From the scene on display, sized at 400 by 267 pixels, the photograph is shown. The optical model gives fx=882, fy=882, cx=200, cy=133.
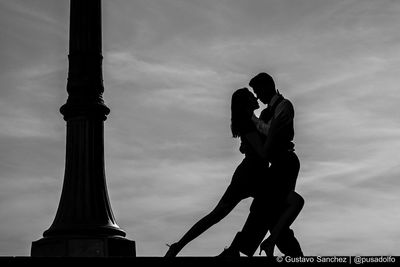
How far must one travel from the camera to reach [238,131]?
7.71m

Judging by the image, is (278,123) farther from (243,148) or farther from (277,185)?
(277,185)

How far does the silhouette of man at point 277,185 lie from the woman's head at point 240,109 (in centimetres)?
19

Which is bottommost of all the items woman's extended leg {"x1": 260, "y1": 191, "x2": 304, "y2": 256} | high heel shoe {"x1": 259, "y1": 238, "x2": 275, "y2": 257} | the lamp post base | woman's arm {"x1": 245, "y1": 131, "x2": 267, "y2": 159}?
high heel shoe {"x1": 259, "y1": 238, "x2": 275, "y2": 257}

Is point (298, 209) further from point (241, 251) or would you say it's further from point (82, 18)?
point (82, 18)

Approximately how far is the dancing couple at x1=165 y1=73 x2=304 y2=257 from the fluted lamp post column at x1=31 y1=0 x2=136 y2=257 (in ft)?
23.2

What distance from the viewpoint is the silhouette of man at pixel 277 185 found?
751 cm

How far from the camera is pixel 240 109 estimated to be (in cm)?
773

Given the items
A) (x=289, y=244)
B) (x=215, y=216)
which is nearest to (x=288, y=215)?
(x=289, y=244)

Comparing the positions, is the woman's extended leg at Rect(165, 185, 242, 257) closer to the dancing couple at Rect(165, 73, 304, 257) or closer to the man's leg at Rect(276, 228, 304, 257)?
the dancing couple at Rect(165, 73, 304, 257)

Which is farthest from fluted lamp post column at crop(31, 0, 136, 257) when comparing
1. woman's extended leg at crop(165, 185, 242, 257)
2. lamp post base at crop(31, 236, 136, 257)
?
woman's extended leg at crop(165, 185, 242, 257)

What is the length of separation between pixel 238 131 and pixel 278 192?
64 centimetres

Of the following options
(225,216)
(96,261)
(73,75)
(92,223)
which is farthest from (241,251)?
(73,75)

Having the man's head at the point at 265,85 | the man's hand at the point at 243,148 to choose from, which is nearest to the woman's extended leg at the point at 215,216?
the man's hand at the point at 243,148

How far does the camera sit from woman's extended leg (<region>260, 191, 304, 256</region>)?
7.45 meters
